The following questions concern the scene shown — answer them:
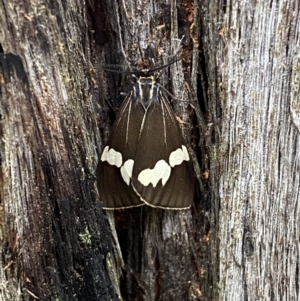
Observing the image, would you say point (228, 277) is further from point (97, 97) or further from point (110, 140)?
point (97, 97)

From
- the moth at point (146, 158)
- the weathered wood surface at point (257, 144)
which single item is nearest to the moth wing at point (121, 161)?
the moth at point (146, 158)

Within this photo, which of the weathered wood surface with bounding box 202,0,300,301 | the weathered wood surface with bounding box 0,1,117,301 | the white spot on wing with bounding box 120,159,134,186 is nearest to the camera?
the weathered wood surface with bounding box 0,1,117,301

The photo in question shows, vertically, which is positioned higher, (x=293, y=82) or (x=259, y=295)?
(x=293, y=82)

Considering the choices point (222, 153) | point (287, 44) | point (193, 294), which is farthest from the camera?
point (193, 294)

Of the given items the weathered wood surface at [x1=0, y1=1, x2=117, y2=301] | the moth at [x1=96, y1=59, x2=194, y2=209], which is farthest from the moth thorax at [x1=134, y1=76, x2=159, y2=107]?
the weathered wood surface at [x1=0, y1=1, x2=117, y2=301]

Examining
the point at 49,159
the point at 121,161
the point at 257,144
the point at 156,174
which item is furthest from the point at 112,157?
the point at 257,144

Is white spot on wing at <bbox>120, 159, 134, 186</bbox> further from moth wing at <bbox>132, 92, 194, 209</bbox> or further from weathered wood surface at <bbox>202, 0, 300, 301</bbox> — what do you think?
weathered wood surface at <bbox>202, 0, 300, 301</bbox>

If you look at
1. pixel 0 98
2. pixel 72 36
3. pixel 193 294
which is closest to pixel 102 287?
pixel 193 294
